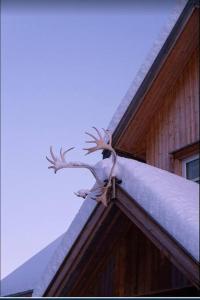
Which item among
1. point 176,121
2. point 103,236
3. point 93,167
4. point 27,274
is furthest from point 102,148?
point 27,274

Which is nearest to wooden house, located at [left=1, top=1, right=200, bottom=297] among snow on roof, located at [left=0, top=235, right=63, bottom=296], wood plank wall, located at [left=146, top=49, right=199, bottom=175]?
wood plank wall, located at [left=146, top=49, right=199, bottom=175]

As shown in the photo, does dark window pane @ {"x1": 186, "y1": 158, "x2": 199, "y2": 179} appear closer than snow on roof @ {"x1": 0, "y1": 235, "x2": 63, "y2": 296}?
Yes

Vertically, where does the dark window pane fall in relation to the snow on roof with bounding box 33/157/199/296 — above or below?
above

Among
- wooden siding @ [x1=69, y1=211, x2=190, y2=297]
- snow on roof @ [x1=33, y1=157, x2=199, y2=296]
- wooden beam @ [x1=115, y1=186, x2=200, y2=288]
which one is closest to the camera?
wooden beam @ [x1=115, y1=186, x2=200, y2=288]

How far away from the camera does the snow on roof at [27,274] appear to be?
15055 millimetres

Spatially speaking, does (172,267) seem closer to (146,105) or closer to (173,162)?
(173,162)

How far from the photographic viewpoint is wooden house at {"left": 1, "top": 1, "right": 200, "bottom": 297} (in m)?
6.97

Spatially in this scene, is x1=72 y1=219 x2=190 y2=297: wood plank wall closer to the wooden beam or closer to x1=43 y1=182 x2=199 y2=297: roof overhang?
x1=43 y1=182 x2=199 y2=297: roof overhang

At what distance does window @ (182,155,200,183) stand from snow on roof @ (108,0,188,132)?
1.42 m

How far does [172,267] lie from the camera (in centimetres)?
711

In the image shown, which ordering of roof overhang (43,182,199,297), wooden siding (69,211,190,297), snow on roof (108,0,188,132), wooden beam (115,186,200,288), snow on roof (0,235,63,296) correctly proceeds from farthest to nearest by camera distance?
snow on roof (0,235,63,296) → snow on roof (108,0,188,132) → wooden siding (69,211,190,297) → roof overhang (43,182,199,297) → wooden beam (115,186,200,288)

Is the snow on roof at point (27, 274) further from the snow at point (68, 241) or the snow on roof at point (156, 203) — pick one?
the snow on roof at point (156, 203)

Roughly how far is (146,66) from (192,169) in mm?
1920

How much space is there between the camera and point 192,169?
28.8 ft
